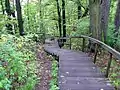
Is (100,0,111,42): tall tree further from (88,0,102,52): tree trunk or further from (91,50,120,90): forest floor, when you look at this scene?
(91,50,120,90): forest floor

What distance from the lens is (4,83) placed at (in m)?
4.68

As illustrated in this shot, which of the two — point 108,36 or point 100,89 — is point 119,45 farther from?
point 100,89

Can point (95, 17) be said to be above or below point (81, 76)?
above

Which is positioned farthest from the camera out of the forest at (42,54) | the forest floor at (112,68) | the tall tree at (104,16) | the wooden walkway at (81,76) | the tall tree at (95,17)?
the tall tree at (104,16)

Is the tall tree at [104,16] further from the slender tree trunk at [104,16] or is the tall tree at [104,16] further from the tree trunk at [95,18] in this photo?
the tree trunk at [95,18]

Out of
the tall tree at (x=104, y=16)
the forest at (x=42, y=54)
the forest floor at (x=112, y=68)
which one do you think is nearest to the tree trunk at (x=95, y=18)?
the forest at (x=42, y=54)

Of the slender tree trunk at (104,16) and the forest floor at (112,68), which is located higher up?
the slender tree trunk at (104,16)

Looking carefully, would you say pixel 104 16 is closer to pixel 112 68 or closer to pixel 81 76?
pixel 112 68

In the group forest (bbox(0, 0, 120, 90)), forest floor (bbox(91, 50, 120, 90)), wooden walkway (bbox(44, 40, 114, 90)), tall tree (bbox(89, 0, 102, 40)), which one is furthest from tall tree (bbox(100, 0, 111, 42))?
wooden walkway (bbox(44, 40, 114, 90))

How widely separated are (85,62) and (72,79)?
2439 mm

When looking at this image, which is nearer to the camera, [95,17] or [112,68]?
[112,68]

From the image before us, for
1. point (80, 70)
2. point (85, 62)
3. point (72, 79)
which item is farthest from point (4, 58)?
point (85, 62)

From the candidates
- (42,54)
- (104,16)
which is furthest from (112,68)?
(42,54)

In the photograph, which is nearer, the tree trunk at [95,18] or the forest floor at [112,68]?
the forest floor at [112,68]
